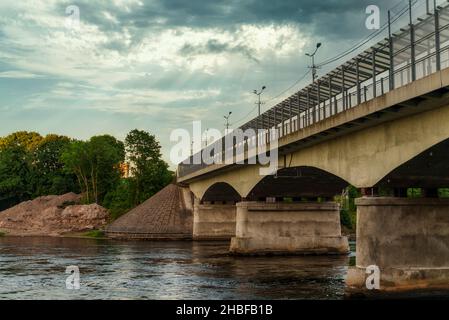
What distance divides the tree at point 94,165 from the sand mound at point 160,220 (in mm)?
28877

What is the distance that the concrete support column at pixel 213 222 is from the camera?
286ft

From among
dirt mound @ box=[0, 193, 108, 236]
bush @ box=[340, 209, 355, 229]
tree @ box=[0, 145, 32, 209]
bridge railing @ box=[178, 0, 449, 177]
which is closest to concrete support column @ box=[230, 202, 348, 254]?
bridge railing @ box=[178, 0, 449, 177]

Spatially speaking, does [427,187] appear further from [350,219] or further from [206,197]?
[350,219]

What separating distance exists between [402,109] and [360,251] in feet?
26.5

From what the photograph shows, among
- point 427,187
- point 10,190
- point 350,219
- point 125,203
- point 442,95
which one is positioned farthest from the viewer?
point 10,190

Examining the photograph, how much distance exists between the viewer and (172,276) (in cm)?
4244

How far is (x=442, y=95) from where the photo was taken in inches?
962

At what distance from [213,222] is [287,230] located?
100 feet

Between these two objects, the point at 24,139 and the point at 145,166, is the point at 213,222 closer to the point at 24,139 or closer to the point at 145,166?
the point at 145,166

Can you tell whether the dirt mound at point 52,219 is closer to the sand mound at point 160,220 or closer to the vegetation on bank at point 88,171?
the vegetation on bank at point 88,171

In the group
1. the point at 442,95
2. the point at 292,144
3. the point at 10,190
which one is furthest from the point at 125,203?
the point at 442,95

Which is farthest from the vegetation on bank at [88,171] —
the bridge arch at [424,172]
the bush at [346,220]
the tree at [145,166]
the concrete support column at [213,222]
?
the bridge arch at [424,172]

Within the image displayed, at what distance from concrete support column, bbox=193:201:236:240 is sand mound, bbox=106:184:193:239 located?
8.61ft

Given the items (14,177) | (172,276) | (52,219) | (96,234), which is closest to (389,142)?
(172,276)
